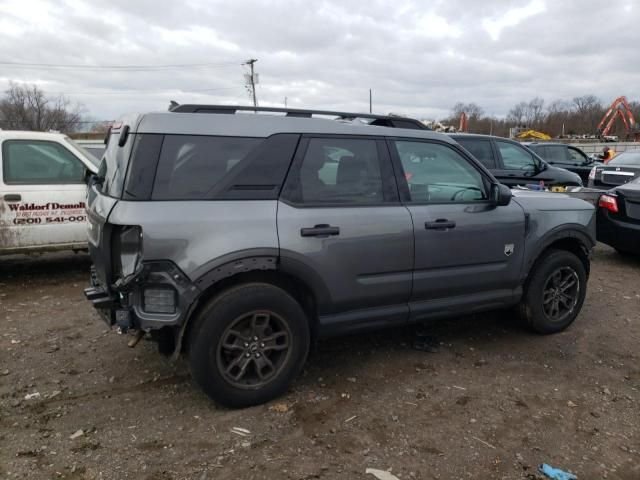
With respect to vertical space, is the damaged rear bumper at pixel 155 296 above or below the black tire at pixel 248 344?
above

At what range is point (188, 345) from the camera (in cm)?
313

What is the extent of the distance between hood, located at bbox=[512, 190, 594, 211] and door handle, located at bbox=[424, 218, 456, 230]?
0.89m

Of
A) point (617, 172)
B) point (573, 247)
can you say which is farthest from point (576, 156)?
point (573, 247)

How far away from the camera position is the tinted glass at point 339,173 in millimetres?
3402

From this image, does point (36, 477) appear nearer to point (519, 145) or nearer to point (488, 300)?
point (488, 300)

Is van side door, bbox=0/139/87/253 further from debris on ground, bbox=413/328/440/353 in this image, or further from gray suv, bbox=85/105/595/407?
debris on ground, bbox=413/328/440/353

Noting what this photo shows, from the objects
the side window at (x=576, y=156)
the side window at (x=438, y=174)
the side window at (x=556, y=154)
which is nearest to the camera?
the side window at (x=438, y=174)

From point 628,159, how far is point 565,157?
3348 mm

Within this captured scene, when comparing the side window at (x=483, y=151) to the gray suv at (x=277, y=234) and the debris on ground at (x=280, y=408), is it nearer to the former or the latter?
the gray suv at (x=277, y=234)

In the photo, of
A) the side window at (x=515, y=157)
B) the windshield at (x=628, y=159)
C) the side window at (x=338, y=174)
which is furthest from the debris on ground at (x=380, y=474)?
the windshield at (x=628, y=159)

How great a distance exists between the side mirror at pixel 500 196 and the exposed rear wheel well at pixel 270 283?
5.77 feet

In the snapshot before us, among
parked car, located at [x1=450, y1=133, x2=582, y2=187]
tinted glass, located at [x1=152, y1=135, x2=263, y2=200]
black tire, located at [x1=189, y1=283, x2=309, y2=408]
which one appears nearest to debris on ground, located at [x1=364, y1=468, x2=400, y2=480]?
black tire, located at [x1=189, y1=283, x2=309, y2=408]

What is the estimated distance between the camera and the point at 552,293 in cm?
460

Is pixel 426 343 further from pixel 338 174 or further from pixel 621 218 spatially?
pixel 621 218
